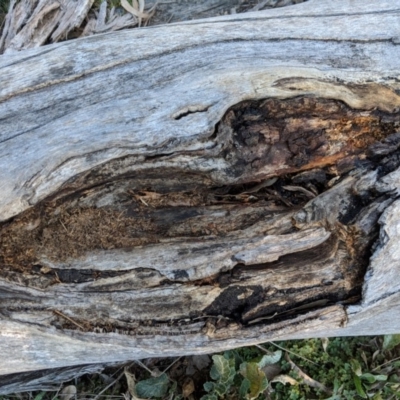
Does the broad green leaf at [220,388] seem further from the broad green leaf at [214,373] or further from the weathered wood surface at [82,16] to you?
the weathered wood surface at [82,16]

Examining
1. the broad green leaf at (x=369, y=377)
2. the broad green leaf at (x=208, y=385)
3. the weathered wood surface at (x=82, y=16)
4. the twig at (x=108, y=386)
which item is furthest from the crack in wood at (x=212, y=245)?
the weathered wood surface at (x=82, y=16)

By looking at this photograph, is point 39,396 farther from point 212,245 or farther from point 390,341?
point 390,341

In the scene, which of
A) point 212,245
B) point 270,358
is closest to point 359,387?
point 270,358

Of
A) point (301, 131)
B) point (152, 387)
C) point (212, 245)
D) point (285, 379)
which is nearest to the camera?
point (301, 131)

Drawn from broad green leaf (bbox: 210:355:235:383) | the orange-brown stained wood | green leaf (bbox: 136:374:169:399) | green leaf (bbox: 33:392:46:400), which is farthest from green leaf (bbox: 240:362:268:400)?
the orange-brown stained wood

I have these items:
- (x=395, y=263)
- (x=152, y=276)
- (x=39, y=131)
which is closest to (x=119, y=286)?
(x=152, y=276)

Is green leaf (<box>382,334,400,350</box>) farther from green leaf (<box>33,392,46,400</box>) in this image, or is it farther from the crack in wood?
green leaf (<box>33,392,46,400</box>)
